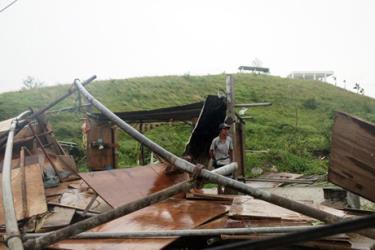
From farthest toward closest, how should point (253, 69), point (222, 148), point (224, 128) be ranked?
point (253, 69)
point (222, 148)
point (224, 128)

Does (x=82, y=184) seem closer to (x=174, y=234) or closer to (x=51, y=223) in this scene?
(x=51, y=223)

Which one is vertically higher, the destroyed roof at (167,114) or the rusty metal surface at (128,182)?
the destroyed roof at (167,114)

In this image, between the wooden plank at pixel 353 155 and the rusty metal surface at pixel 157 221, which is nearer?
the wooden plank at pixel 353 155

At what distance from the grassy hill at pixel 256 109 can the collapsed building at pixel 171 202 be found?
9.59 meters

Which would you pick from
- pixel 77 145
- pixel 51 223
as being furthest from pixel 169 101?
pixel 51 223

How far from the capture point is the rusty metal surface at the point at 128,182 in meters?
5.14

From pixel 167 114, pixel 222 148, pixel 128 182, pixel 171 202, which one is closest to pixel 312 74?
pixel 167 114

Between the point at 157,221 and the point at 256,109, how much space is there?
2464cm

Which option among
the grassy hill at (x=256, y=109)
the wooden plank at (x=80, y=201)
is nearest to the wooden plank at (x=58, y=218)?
the wooden plank at (x=80, y=201)

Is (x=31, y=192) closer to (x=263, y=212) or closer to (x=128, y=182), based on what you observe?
(x=128, y=182)

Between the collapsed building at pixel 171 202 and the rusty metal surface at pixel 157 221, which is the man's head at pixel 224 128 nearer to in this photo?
the collapsed building at pixel 171 202

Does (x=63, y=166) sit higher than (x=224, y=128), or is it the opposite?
(x=224, y=128)

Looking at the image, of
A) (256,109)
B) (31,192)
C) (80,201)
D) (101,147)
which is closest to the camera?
(31,192)

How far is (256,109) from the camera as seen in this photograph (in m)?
28.2
